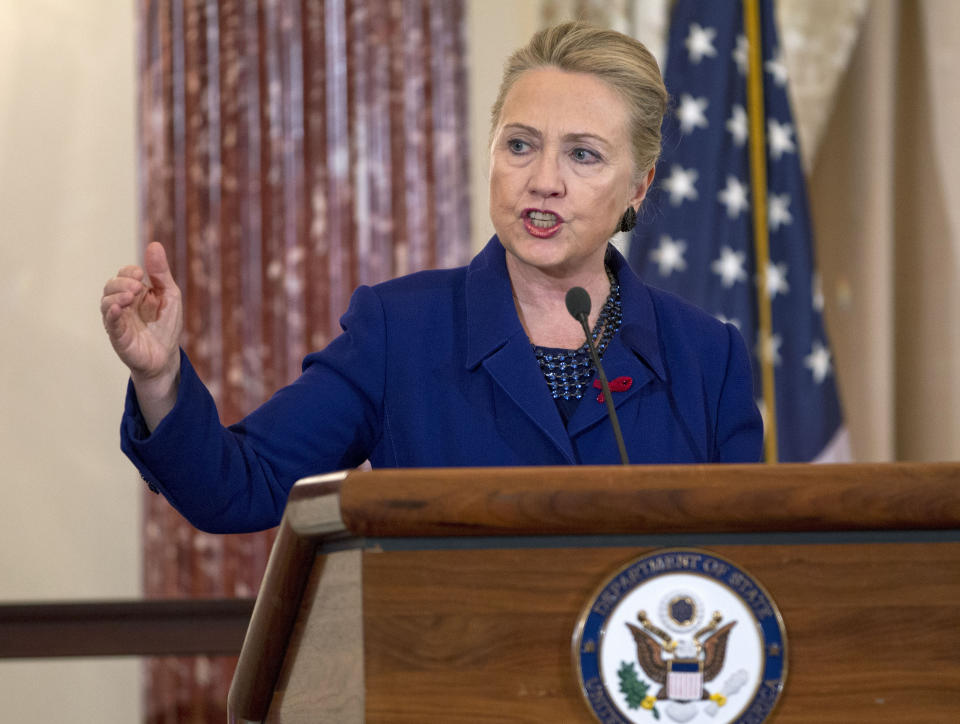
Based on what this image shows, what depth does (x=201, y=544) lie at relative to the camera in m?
3.60

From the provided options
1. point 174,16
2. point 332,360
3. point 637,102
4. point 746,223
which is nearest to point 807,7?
point 746,223

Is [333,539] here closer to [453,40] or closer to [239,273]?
[239,273]

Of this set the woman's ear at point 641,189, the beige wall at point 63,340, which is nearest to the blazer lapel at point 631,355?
the woman's ear at point 641,189

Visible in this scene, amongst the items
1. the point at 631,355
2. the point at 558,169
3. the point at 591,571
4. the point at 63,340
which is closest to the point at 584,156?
the point at 558,169

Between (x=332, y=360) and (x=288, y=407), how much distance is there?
0.11 metres

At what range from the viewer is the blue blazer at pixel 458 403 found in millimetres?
1543

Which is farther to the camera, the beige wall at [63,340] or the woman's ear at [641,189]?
the beige wall at [63,340]

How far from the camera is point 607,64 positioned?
177 cm

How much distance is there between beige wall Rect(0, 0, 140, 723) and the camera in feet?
11.6

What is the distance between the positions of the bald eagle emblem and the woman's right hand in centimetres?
70

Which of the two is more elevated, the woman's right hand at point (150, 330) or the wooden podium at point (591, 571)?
the woman's right hand at point (150, 330)

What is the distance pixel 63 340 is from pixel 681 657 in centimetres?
305

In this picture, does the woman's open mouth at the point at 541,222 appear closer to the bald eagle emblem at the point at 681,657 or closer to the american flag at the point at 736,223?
the bald eagle emblem at the point at 681,657

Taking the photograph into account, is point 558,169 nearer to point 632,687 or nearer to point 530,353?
point 530,353
